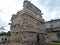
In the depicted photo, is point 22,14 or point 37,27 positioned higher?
point 22,14

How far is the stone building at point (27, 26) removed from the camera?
15.4m

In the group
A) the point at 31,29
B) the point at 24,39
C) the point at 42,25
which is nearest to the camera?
the point at 24,39

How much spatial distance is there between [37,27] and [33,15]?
1.66 meters

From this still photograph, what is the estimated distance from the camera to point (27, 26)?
1571cm

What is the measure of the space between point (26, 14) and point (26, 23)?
0.93 meters

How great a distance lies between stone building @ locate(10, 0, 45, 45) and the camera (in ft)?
50.5

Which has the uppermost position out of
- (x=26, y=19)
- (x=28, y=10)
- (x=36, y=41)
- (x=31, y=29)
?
(x=28, y=10)

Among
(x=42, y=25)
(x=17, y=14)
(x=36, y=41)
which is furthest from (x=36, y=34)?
(x=17, y=14)

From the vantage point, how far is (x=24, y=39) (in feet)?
49.9

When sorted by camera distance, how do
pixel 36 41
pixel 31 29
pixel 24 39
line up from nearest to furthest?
pixel 24 39, pixel 31 29, pixel 36 41

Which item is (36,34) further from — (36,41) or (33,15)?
(33,15)

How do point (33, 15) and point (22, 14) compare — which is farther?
point (33, 15)

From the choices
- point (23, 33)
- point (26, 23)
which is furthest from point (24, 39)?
point (26, 23)

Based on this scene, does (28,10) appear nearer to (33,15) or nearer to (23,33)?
(33,15)
